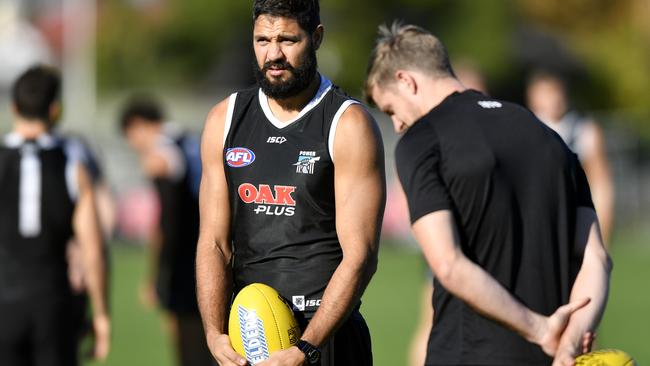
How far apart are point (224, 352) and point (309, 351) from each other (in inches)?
14.2

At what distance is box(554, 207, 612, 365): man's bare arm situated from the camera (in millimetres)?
4434

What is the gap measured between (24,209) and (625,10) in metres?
38.0

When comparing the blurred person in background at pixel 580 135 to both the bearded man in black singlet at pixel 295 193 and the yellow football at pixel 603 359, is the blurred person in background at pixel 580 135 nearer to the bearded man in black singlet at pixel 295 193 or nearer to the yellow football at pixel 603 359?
the bearded man in black singlet at pixel 295 193

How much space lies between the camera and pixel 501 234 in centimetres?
446

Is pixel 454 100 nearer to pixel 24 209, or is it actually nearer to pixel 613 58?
pixel 24 209

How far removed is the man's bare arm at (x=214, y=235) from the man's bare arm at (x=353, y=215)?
47 cm

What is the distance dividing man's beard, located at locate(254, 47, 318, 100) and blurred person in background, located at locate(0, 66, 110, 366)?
96.7 inches

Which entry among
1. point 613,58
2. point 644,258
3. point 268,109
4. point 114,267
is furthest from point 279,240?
point 613,58

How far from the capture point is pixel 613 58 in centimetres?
3853

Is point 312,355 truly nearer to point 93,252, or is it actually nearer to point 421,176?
point 421,176

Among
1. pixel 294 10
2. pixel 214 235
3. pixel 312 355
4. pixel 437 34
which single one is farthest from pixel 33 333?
pixel 437 34

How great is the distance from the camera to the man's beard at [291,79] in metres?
4.95

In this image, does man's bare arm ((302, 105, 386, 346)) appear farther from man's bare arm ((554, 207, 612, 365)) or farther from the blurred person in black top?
man's bare arm ((554, 207, 612, 365))

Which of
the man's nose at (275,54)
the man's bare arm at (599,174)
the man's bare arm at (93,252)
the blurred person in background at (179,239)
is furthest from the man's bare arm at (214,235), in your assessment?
the man's bare arm at (599,174)
